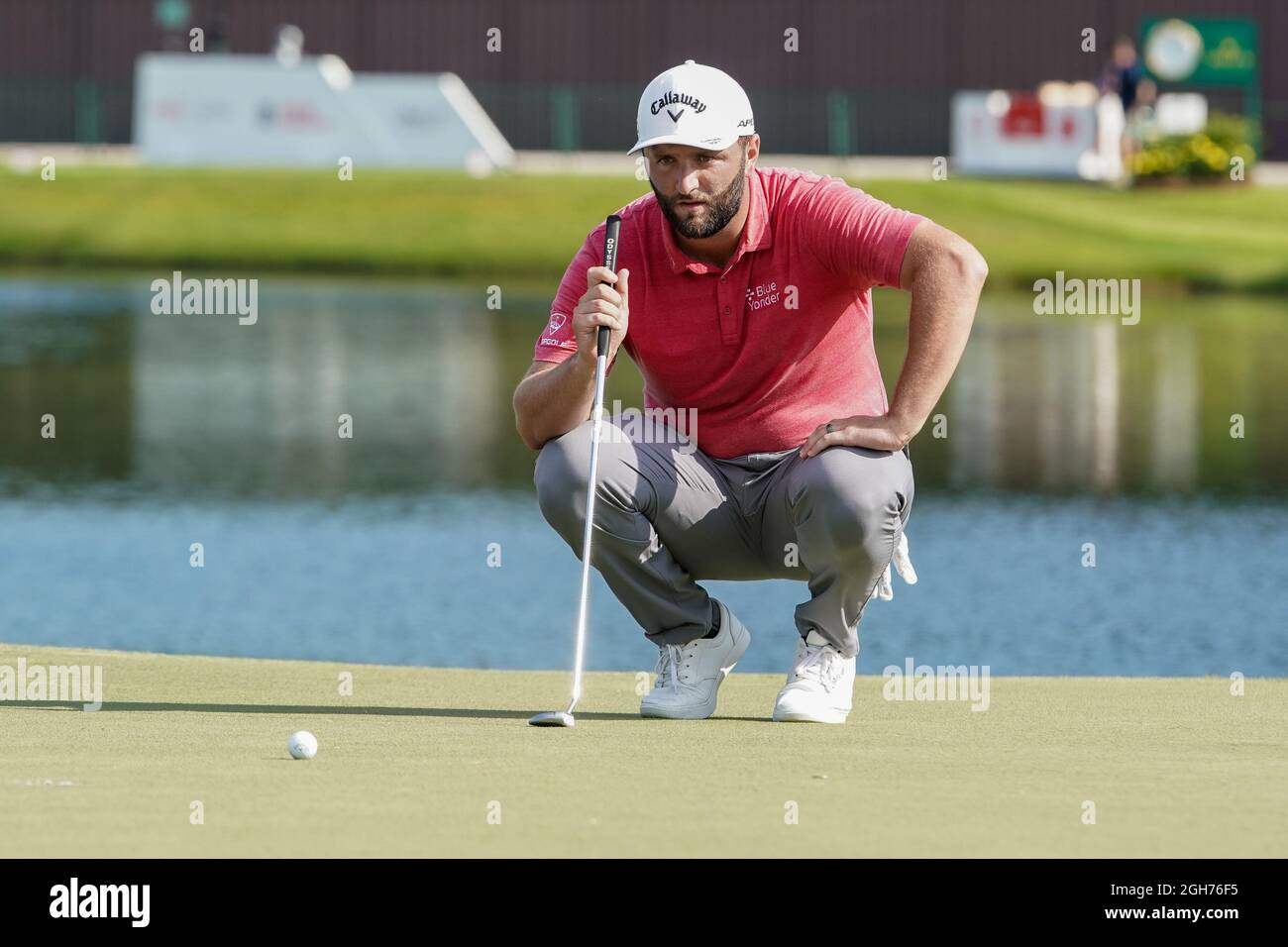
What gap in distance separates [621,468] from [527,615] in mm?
4636

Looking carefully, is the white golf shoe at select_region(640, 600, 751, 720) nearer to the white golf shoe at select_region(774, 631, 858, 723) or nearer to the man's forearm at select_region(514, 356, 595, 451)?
the white golf shoe at select_region(774, 631, 858, 723)

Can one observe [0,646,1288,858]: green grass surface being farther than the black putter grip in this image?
No

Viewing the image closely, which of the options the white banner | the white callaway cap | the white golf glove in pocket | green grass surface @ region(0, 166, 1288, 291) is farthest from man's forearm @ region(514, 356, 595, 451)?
the white banner

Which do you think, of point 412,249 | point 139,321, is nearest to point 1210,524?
point 139,321

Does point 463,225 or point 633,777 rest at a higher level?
point 463,225

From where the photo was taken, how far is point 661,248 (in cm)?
556

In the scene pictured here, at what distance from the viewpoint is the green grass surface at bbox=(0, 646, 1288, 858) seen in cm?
379

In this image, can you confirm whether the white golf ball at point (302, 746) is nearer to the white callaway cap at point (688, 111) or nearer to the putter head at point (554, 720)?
the putter head at point (554, 720)

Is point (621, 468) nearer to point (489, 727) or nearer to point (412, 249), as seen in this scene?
point (489, 727)

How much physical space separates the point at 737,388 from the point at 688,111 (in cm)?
74

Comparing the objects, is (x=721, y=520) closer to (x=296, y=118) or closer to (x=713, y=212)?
(x=713, y=212)

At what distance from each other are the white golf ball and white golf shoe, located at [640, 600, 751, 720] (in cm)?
107

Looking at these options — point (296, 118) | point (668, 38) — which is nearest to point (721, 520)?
point (296, 118)

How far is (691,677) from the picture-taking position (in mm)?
5559
